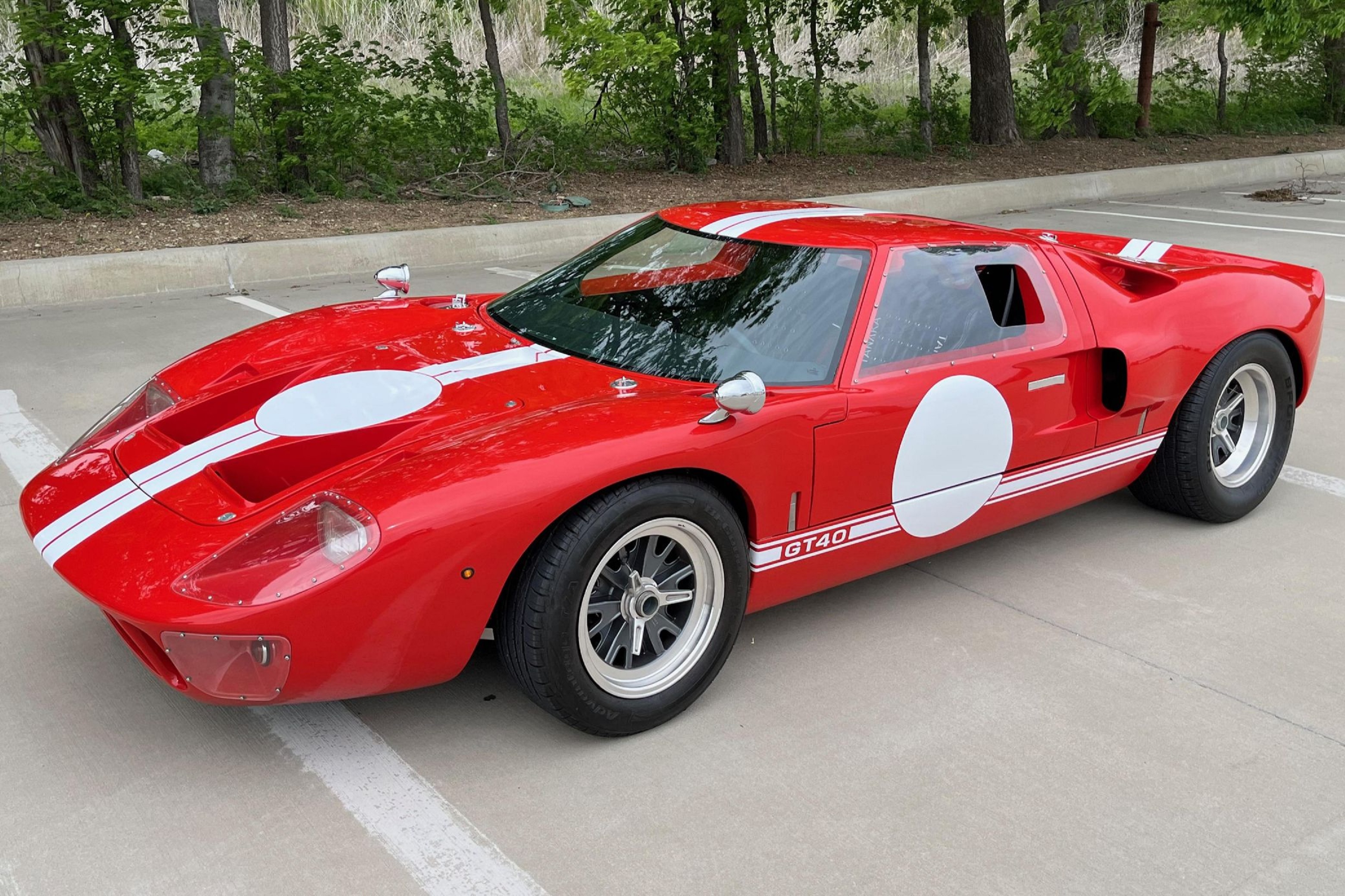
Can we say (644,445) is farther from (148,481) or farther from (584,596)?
(148,481)

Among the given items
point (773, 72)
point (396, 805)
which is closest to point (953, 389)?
point (396, 805)

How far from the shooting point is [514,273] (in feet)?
30.3

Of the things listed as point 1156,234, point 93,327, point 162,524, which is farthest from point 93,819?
point 1156,234

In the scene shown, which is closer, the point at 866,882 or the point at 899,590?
the point at 866,882

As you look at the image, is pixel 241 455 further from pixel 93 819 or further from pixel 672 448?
pixel 672 448

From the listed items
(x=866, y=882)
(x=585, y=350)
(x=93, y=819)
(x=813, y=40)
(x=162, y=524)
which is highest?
(x=813, y=40)

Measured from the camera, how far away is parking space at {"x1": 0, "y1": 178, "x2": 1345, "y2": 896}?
2.43 m

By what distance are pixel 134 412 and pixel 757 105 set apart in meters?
11.9

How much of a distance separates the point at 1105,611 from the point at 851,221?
1.51 meters

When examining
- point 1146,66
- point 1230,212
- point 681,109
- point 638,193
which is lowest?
point 1230,212

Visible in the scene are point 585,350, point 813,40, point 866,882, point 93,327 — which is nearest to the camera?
point 866,882

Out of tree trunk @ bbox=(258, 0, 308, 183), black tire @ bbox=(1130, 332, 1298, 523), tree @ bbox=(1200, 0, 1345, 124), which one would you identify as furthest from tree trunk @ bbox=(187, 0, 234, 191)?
tree @ bbox=(1200, 0, 1345, 124)

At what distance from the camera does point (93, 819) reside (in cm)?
251

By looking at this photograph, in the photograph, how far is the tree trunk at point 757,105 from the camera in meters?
13.5
